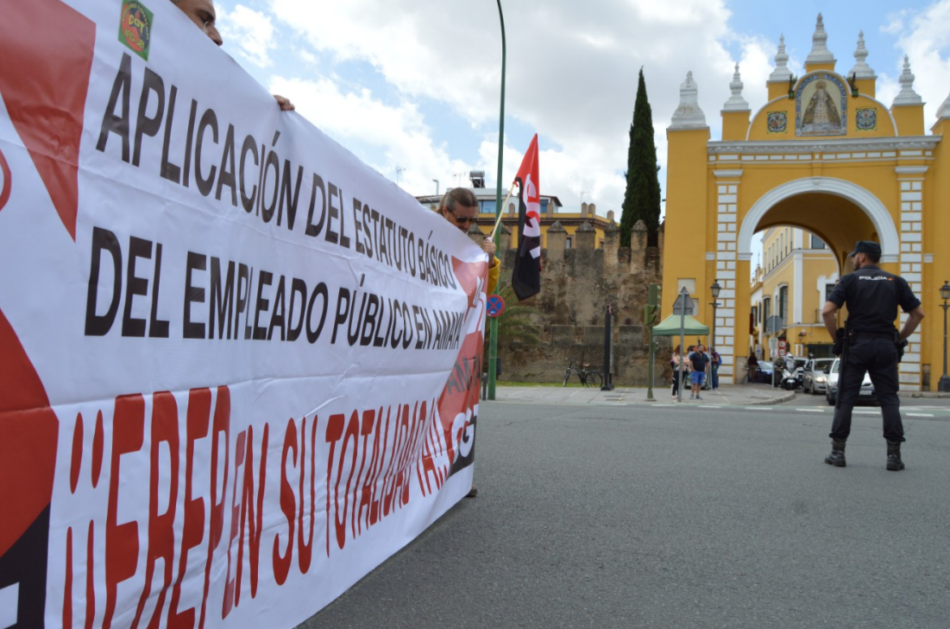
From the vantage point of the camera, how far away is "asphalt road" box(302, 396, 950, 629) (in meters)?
3.32

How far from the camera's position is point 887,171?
99.9ft

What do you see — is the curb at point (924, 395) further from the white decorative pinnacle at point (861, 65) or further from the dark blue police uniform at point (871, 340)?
the dark blue police uniform at point (871, 340)

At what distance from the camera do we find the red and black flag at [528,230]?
6.08 meters

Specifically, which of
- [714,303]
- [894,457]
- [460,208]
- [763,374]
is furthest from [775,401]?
[763,374]

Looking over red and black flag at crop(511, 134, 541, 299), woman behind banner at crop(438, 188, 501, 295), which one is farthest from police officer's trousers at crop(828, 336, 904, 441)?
woman behind banner at crop(438, 188, 501, 295)

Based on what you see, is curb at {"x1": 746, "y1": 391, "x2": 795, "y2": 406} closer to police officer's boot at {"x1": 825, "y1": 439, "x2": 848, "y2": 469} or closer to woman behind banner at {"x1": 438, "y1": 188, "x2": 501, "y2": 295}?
police officer's boot at {"x1": 825, "y1": 439, "x2": 848, "y2": 469}

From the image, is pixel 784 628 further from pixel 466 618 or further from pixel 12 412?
pixel 12 412

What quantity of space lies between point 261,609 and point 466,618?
798 millimetres

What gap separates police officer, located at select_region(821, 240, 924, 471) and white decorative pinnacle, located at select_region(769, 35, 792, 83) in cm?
2685

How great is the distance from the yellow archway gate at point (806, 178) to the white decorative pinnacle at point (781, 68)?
45 mm

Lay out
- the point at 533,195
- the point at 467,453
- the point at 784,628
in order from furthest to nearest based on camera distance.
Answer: the point at 533,195 < the point at 467,453 < the point at 784,628

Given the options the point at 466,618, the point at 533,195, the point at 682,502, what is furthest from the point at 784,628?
the point at 533,195

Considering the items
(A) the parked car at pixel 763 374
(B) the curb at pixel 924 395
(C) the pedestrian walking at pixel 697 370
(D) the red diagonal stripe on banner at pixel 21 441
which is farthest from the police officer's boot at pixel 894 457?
(A) the parked car at pixel 763 374

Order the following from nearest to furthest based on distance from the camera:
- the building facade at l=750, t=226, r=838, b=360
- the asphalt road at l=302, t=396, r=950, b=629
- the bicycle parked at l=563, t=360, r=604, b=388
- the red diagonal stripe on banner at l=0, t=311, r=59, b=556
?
the red diagonal stripe on banner at l=0, t=311, r=59, b=556 < the asphalt road at l=302, t=396, r=950, b=629 < the bicycle parked at l=563, t=360, r=604, b=388 < the building facade at l=750, t=226, r=838, b=360
